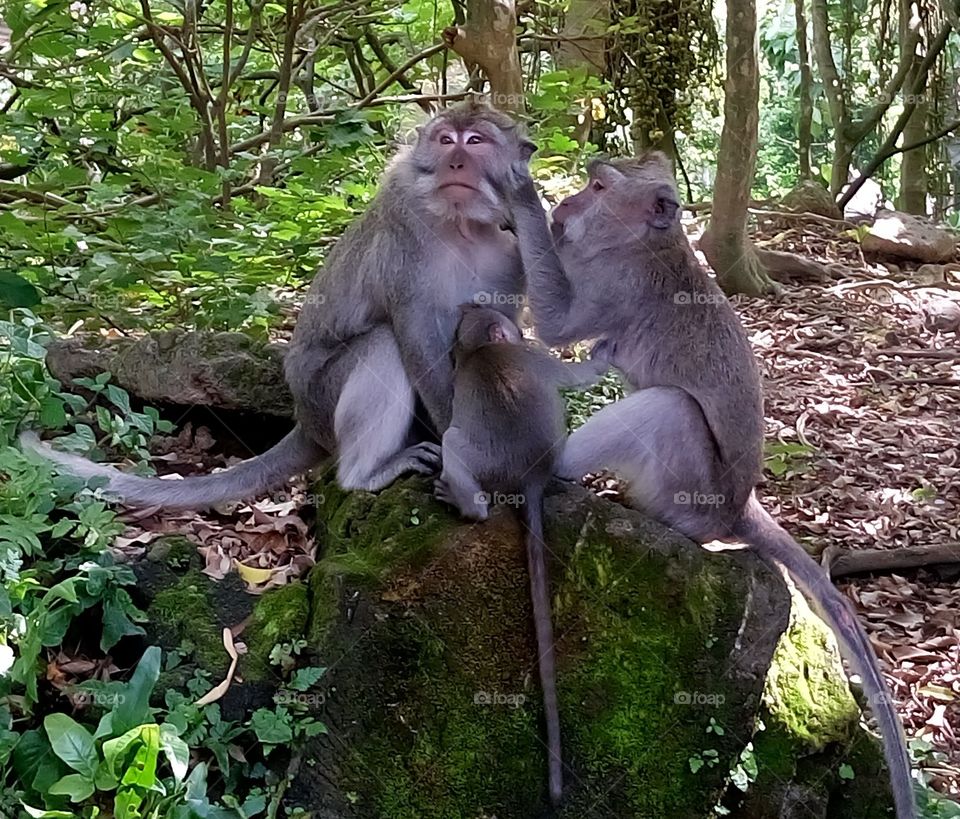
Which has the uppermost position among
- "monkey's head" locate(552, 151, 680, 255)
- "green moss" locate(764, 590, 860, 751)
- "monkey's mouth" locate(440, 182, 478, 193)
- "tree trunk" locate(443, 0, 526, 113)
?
"tree trunk" locate(443, 0, 526, 113)

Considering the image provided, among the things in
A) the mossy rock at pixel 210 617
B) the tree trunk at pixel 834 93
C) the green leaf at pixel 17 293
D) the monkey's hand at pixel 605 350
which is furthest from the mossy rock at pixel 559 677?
the tree trunk at pixel 834 93

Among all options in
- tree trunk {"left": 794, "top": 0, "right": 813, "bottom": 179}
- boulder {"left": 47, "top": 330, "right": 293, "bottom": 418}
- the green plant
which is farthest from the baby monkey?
tree trunk {"left": 794, "top": 0, "right": 813, "bottom": 179}

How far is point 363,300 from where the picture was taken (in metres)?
4.63

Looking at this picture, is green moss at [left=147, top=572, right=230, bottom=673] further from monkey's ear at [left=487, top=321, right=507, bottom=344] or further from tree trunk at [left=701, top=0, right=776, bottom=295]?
tree trunk at [left=701, top=0, right=776, bottom=295]

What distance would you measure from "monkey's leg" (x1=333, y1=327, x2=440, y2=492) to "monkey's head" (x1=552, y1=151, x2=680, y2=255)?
94 cm

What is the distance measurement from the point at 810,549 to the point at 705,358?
1.52 m

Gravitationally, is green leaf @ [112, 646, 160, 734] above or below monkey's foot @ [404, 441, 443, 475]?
below

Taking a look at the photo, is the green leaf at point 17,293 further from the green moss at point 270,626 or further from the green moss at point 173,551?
the green moss at point 270,626

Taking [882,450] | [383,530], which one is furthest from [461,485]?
[882,450]

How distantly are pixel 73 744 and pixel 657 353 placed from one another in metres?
2.64

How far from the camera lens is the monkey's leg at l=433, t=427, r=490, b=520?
386 cm

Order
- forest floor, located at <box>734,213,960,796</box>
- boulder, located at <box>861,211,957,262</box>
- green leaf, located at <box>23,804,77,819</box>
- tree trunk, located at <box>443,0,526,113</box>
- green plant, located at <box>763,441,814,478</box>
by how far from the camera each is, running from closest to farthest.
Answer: green leaf, located at <box>23,804,77,819</box>
forest floor, located at <box>734,213,960,796</box>
green plant, located at <box>763,441,814,478</box>
tree trunk, located at <box>443,0,526,113</box>
boulder, located at <box>861,211,957,262</box>

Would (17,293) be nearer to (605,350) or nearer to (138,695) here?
(138,695)

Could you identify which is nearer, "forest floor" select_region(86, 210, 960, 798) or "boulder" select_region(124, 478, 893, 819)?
"boulder" select_region(124, 478, 893, 819)
